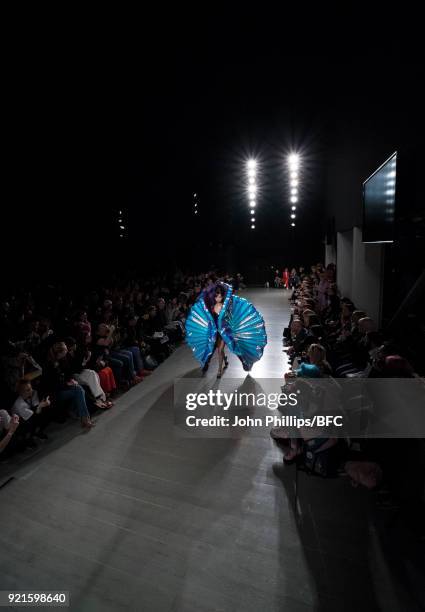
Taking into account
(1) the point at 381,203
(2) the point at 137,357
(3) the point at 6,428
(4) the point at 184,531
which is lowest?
(4) the point at 184,531

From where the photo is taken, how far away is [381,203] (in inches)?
193

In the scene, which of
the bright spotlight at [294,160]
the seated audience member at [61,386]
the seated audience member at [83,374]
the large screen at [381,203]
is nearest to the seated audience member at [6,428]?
the seated audience member at [61,386]

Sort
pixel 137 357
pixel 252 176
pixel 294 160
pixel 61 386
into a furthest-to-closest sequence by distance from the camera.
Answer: pixel 252 176
pixel 294 160
pixel 137 357
pixel 61 386

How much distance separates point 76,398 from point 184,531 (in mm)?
2452

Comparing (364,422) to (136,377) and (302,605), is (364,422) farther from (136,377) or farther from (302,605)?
(136,377)

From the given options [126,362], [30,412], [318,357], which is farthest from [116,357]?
[318,357]

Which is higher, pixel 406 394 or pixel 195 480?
pixel 406 394

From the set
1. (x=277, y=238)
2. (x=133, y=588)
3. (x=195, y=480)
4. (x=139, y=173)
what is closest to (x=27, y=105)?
(x=139, y=173)

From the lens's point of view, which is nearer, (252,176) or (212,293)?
(212,293)

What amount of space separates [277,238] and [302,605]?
880 inches

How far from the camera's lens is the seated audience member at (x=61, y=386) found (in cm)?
454

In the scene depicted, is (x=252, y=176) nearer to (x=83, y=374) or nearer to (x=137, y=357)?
(x=137, y=357)

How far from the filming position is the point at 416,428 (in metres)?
2.70

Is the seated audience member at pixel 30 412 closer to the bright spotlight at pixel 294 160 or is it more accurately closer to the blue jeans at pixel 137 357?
the blue jeans at pixel 137 357
